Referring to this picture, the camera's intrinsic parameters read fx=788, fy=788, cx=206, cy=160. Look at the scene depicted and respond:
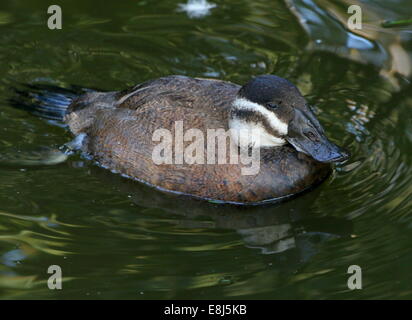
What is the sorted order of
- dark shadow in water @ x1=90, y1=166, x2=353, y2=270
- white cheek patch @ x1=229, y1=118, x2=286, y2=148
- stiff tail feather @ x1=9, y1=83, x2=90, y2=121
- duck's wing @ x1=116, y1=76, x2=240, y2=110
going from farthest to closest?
stiff tail feather @ x1=9, y1=83, x2=90, y2=121
duck's wing @ x1=116, y1=76, x2=240, y2=110
white cheek patch @ x1=229, y1=118, x2=286, y2=148
dark shadow in water @ x1=90, y1=166, x2=353, y2=270

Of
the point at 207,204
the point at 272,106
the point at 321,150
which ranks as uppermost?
the point at 272,106

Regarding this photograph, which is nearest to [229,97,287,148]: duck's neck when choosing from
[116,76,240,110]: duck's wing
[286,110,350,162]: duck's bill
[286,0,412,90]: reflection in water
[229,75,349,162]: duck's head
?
[229,75,349,162]: duck's head

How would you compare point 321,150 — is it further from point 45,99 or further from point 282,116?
point 45,99

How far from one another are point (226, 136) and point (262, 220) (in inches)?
34.3

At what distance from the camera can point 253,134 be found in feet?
24.1

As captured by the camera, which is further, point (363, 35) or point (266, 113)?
point (363, 35)

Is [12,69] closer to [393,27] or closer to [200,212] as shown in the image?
[200,212]

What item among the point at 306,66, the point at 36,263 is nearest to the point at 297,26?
the point at 306,66

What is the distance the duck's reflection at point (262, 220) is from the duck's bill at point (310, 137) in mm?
514

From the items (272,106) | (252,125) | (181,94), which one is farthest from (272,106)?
(181,94)

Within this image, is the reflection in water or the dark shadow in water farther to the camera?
the reflection in water

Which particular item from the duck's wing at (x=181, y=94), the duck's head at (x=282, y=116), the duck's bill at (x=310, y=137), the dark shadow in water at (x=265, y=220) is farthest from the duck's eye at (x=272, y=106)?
the dark shadow in water at (x=265, y=220)

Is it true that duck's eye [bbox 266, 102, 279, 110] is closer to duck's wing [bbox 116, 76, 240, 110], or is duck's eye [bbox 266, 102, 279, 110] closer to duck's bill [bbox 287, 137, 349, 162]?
duck's bill [bbox 287, 137, 349, 162]

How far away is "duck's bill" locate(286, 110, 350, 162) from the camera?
716 centimetres
